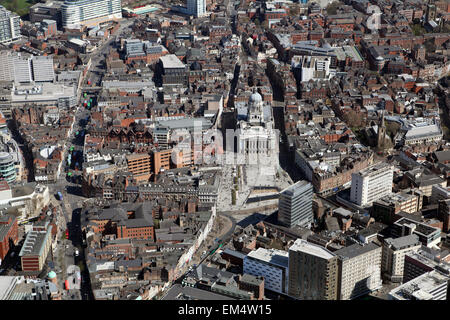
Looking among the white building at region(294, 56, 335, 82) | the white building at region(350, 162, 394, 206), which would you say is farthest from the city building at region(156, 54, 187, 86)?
the white building at region(350, 162, 394, 206)

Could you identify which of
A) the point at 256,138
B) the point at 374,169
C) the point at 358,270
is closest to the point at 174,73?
the point at 256,138

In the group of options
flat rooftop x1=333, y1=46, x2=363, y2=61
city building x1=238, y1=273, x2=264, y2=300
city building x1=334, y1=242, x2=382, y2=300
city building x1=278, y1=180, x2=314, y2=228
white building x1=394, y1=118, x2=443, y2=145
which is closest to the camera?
city building x1=334, y1=242, x2=382, y2=300

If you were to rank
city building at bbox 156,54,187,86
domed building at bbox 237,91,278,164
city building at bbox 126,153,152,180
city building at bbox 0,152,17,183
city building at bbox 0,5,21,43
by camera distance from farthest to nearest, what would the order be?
city building at bbox 0,5,21,43, city building at bbox 156,54,187,86, domed building at bbox 237,91,278,164, city building at bbox 126,153,152,180, city building at bbox 0,152,17,183

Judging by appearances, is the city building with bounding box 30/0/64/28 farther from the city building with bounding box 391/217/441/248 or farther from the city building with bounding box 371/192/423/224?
the city building with bounding box 391/217/441/248

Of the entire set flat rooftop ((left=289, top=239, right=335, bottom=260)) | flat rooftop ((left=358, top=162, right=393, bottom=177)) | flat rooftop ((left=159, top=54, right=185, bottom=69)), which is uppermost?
flat rooftop ((left=159, top=54, right=185, bottom=69))

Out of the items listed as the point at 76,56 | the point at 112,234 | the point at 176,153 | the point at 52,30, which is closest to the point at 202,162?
the point at 176,153

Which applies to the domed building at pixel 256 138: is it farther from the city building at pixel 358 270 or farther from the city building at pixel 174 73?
the city building at pixel 358 270

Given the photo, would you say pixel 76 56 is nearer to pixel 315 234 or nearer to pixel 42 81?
pixel 42 81
